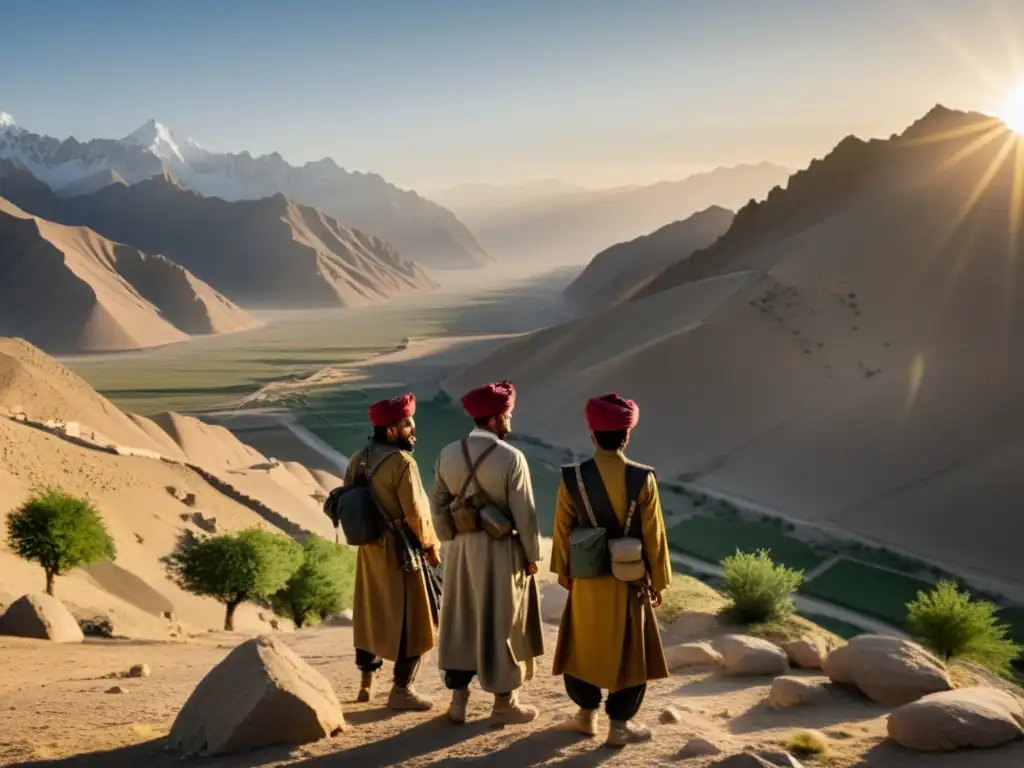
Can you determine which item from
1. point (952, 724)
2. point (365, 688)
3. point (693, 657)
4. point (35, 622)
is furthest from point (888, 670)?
point (35, 622)

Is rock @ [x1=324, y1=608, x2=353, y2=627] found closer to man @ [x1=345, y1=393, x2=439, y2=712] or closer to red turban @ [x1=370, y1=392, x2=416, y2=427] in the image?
man @ [x1=345, y1=393, x2=439, y2=712]

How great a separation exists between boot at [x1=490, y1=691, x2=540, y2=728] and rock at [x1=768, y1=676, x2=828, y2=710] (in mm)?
1993

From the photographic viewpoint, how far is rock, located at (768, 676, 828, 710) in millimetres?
7273

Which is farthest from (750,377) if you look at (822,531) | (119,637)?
(119,637)

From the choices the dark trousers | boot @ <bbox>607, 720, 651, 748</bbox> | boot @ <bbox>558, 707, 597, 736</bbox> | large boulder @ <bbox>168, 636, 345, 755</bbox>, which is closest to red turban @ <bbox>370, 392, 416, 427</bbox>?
large boulder @ <bbox>168, 636, 345, 755</bbox>

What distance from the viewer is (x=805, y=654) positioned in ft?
28.2

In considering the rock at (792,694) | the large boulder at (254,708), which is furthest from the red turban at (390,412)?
the rock at (792,694)

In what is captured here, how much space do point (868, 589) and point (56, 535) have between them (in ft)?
63.3

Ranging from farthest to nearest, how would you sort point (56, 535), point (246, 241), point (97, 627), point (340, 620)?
point (246, 241), point (56, 535), point (340, 620), point (97, 627)

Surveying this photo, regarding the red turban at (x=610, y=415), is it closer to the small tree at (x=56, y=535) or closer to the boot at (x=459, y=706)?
the boot at (x=459, y=706)

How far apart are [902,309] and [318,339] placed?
72915 mm

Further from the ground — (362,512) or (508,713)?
(362,512)

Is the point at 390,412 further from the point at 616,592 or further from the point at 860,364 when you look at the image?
the point at 860,364

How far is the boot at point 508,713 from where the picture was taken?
6.52 meters
